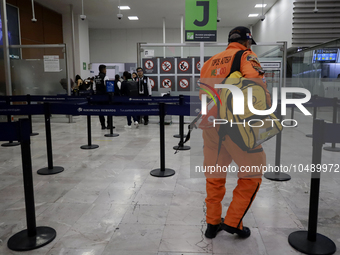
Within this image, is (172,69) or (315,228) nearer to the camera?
(315,228)

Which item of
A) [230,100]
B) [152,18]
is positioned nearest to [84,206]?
[230,100]

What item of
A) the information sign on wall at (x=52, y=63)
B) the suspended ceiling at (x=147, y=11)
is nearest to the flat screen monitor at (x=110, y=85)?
the information sign on wall at (x=52, y=63)

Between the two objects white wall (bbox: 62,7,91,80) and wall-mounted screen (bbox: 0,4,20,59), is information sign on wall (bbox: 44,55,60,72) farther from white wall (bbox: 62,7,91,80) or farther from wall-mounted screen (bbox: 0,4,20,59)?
white wall (bbox: 62,7,91,80)

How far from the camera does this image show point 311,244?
2.41 meters

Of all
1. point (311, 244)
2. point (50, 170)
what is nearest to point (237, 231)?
point (311, 244)

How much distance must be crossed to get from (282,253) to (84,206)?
81.2 inches

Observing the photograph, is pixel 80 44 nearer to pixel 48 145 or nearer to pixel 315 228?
pixel 48 145

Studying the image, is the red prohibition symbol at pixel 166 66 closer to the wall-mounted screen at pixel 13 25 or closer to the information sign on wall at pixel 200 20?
the information sign on wall at pixel 200 20

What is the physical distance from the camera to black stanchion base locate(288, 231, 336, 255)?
2321 mm

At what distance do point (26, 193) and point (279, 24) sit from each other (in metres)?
13.6

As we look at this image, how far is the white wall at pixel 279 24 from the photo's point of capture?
11.9 m

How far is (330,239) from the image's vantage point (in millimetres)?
2512

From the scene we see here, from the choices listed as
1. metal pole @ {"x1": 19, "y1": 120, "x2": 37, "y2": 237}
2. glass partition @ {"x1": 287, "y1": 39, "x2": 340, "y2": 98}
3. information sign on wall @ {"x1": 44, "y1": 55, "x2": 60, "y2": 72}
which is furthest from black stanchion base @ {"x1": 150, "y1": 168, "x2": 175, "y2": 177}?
information sign on wall @ {"x1": 44, "y1": 55, "x2": 60, "y2": 72}

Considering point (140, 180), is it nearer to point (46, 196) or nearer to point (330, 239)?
point (46, 196)
